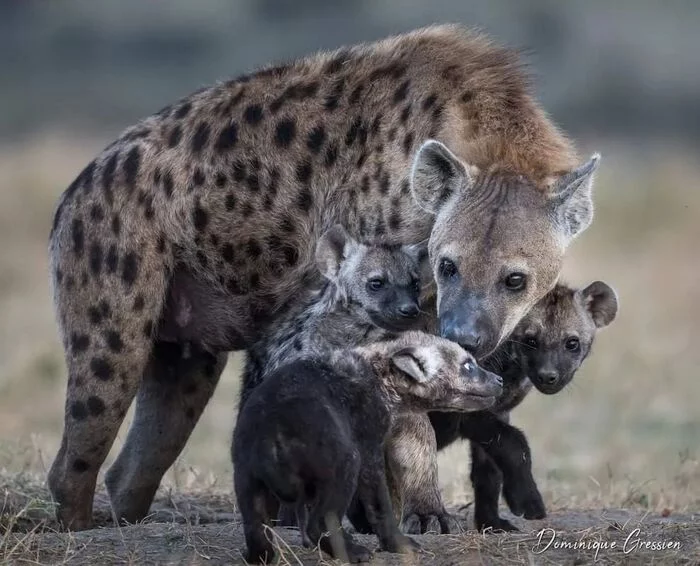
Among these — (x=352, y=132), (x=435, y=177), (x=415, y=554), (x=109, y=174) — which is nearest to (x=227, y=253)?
(x=109, y=174)

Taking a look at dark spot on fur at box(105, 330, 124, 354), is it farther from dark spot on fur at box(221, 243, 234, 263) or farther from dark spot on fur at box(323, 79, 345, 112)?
dark spot on fur at box(323, 79, 345, 112)

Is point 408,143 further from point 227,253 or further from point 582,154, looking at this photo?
point 582,154

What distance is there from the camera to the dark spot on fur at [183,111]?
6.57 metres

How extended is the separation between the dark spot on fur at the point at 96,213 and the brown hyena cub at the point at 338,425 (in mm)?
1352

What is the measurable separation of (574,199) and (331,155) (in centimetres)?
101

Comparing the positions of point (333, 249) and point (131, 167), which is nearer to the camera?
point (333, 249)

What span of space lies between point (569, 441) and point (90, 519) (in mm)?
4017

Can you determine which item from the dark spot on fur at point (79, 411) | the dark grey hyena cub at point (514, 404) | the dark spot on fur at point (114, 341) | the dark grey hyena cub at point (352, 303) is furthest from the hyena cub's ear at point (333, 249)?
the dark spot on fur at point (79, 411)

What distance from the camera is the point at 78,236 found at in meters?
6.37

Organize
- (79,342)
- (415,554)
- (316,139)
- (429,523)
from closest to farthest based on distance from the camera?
1. (415,554)
2. (429,523)
3. (316,139)
4. (79,342)

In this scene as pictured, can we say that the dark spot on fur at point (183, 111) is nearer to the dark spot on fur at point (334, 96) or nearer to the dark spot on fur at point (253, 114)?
the dark spot on fur at point (253, 114)

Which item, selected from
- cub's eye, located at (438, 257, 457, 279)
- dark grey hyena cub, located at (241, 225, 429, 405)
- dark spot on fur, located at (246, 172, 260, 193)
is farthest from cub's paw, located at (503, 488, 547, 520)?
dark spot on fur, located at (246, 172, 260, 193)

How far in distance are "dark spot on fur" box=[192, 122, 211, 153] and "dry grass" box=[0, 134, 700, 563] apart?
4.92 feet

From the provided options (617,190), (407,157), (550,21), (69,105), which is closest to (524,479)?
(407,157)
